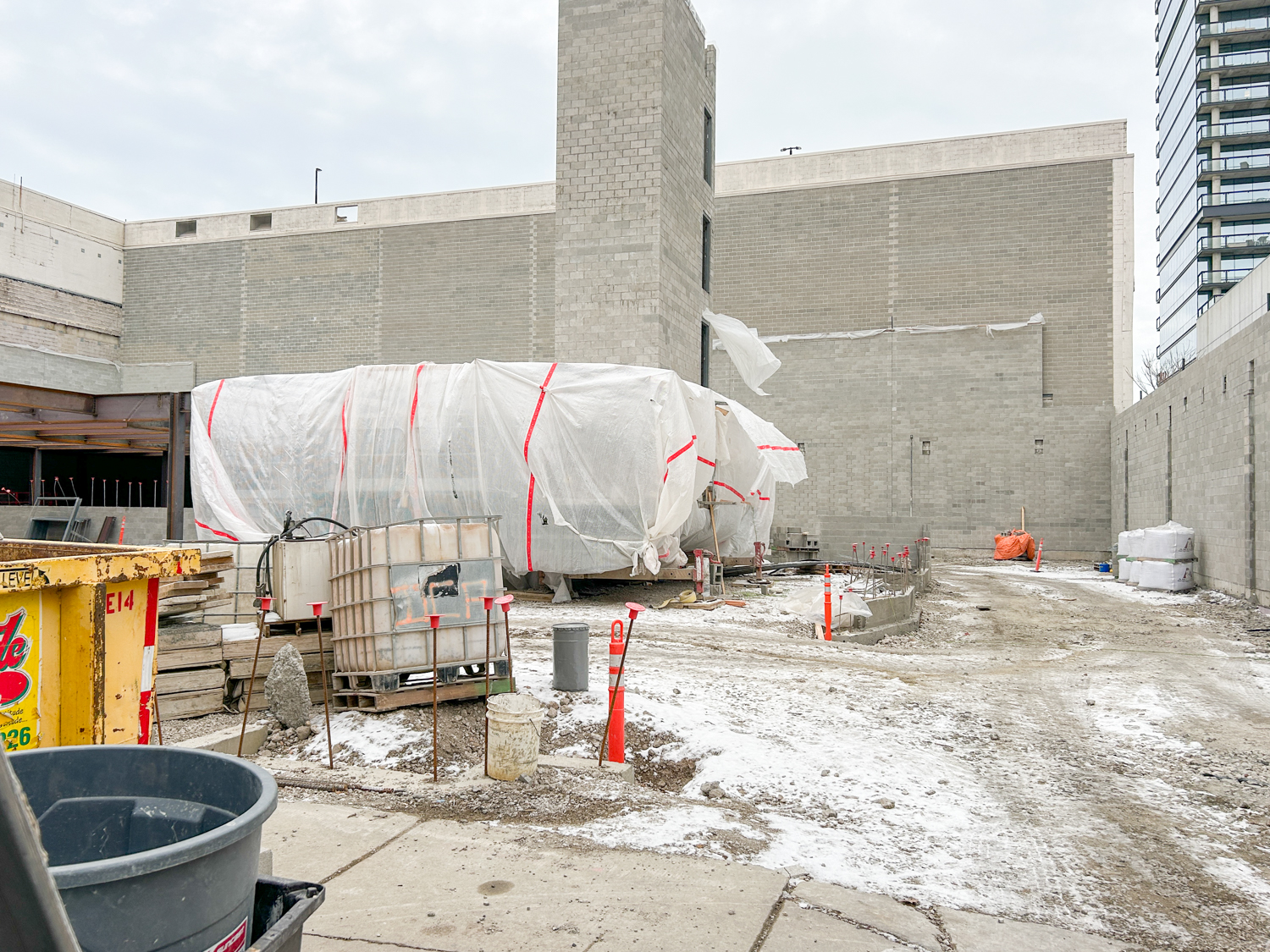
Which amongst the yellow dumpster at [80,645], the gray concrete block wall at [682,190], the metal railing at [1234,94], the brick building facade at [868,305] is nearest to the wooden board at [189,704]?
the yellow dumpster at [80,645]

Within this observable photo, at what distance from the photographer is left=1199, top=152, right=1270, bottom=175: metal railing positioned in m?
61.8

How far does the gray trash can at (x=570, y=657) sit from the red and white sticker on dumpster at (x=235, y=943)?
5383 mm

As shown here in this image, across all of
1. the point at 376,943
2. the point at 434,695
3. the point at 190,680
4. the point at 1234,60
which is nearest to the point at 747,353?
the point at 190,680

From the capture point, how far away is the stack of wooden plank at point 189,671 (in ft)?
21.7

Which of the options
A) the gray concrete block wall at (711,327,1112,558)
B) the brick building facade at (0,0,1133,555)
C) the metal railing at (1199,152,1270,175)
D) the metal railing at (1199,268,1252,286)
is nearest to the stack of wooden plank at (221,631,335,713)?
the brick building facade at (0,0,1133,555)

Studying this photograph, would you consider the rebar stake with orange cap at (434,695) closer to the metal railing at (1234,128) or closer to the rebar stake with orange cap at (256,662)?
the rebar stake with orange cap at (256,662)

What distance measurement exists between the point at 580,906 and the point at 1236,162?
7707 cm

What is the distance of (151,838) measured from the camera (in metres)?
2.05

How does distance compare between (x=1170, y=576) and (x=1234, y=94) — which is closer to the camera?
(x=1170, y=576)

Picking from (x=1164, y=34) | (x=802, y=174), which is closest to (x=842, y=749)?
(x=802, y=174)

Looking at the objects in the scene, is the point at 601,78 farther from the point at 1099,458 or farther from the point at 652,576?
the point at 1099,458

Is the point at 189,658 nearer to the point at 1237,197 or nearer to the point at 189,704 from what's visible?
the point at 189,704

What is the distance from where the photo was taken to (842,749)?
6.17 m

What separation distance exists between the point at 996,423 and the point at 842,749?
25.4 metres
